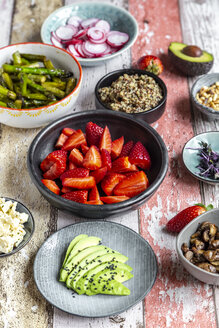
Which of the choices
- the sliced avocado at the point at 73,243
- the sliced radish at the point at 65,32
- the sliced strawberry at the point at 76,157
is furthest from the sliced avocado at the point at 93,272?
the sliced radish at the point at 65,32

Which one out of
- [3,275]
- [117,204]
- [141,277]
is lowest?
[3,275]

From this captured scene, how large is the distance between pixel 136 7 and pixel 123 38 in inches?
24.2

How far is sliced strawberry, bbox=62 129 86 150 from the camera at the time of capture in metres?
2.05

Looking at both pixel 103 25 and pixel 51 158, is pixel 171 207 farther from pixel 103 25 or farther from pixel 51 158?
pixel 103 25

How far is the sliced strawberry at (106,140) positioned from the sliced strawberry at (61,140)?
19 centimetres

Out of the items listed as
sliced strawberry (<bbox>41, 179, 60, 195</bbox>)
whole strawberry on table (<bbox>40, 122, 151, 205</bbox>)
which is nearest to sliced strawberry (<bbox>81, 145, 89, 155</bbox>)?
whole strawberry on table (<bbox>40, 122, 151, 205</bbox>)

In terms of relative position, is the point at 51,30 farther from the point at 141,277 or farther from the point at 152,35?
the point at 141,277

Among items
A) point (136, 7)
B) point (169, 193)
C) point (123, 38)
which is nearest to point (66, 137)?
point (169, 193)

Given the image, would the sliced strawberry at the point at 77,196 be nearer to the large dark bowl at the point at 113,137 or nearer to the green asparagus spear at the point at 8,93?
the large dark bowl at the point at 113,137

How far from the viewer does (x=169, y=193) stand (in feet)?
6.71

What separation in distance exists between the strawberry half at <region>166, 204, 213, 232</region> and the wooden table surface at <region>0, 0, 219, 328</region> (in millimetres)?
57

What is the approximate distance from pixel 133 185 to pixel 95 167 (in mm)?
194

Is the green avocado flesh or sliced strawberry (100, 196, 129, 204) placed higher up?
the green avocado flesh

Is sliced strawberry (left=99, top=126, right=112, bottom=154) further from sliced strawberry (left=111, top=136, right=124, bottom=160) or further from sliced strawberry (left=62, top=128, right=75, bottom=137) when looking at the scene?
sliced strawberry (left=62, top=128, right=75, bottom=137)
